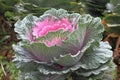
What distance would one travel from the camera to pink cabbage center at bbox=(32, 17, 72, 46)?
127 cm

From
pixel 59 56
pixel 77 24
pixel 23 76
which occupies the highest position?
pixel 77 24

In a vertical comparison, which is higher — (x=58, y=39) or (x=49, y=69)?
(x=58, y=39)

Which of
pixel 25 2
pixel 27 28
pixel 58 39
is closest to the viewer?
pixel 58 39

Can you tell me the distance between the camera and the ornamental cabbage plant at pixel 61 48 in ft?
4.14

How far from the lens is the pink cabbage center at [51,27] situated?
1.27 metres

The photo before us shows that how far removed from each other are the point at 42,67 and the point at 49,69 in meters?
0.03

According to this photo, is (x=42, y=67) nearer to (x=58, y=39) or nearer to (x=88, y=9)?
(x=58, y=39)

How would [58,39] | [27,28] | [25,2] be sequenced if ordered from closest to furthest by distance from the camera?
1. [58,39]
2. [27,28]
3. [25,2]

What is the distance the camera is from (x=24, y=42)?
1303 millimetres

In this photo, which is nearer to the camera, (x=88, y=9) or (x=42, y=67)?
(x=42, y=67)

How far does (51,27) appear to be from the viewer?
1309mm

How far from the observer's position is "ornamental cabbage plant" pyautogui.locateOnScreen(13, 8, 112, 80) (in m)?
1.26

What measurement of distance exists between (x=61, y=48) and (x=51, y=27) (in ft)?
0.31

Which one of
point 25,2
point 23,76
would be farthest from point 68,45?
point 25,2
